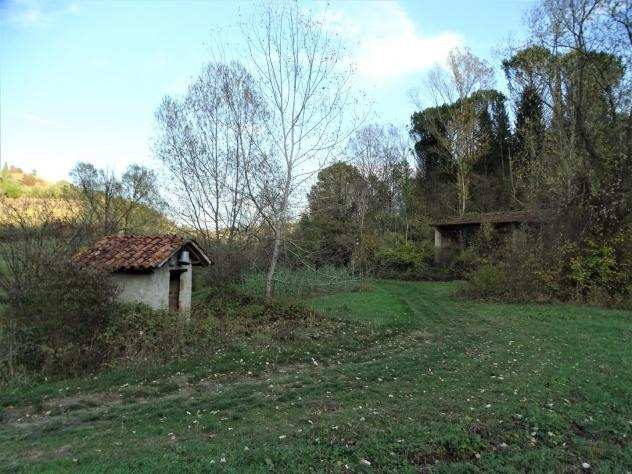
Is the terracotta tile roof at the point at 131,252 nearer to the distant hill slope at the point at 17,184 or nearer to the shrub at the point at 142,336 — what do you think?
the shrub at the point at 142,336

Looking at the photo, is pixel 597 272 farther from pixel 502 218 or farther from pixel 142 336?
pixel 142 336

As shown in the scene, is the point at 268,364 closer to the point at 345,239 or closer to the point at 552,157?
the point at 345,239

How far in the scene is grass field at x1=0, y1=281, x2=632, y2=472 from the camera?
4395mm

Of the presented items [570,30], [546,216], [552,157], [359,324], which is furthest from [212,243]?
[552,157]

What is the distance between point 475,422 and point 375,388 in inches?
74.1

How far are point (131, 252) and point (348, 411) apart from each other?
27.7 feet

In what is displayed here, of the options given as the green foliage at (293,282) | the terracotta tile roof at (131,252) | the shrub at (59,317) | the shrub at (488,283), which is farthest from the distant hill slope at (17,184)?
the shrub at (488,283)

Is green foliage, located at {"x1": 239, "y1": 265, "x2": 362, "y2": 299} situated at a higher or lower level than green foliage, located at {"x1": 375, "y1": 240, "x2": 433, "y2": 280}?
lower

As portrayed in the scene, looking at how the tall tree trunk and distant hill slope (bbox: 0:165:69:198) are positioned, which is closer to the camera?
the tall tree trunk

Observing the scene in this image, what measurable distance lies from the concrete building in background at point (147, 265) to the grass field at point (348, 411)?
343cm

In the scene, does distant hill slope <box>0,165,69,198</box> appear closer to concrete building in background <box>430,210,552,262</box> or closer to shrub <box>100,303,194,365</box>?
shrub <box>100,303,194,365</box>

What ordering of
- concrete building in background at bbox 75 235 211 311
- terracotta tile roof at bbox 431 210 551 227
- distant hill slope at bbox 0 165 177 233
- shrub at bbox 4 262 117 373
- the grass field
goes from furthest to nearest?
terracotta tile roof at bbox 431 210 551 227 < distant hill slope at bbox 0 165 177 233 < concrete building in background at bbox 75 235 211 311 < shrub at bbox 4 262 117 373 < the grass field

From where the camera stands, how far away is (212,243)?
2216cm

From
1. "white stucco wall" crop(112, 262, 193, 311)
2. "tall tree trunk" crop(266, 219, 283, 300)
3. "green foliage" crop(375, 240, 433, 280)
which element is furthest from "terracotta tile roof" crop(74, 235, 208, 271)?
"green foliage" crop(375, 240, 433, 280)
